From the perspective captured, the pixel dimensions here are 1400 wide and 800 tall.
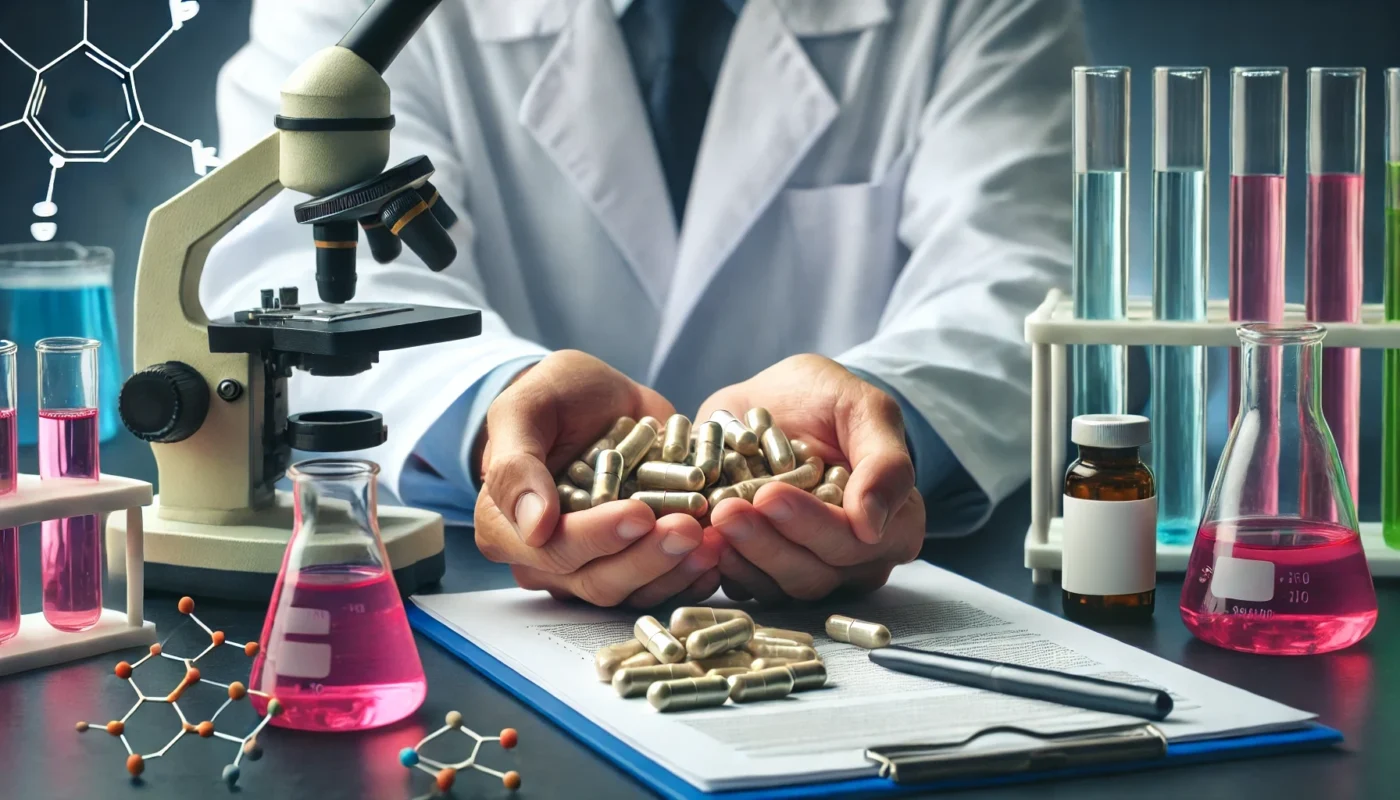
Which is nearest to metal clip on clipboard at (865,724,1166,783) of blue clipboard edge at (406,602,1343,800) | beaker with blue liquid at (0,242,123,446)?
blue clipboard edge at (406,602,1343,800)

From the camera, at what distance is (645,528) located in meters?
1.23

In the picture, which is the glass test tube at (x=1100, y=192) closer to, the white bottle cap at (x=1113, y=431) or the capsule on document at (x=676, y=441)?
the white bottle cap at (x=1113, y=431)

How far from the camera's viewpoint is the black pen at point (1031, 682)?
1.05 metres

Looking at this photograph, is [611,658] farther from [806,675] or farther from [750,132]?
[750,132]

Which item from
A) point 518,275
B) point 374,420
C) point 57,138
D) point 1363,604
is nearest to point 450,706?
point 374,420

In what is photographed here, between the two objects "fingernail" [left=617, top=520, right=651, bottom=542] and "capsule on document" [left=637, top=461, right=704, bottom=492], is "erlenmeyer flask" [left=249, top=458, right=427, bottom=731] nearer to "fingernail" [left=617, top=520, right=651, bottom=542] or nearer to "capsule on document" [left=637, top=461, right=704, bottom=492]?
"fingernail" [left=617, top=520, right=651, bottom=542]

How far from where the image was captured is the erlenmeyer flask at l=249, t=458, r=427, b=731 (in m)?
1.05

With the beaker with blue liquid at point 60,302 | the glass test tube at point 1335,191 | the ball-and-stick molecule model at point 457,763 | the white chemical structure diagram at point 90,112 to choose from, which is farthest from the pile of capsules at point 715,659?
the white chemical structure diagram at point 90,112

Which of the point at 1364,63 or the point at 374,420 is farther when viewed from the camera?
the point at 1364,63

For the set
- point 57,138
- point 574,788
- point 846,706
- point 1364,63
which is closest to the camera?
point 574,788

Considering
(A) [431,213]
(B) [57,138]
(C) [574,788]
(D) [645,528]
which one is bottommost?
(C) [574,788]

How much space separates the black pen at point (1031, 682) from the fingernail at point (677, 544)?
0.17m

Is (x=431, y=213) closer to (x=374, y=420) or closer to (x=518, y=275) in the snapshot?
(x=374, y=420)

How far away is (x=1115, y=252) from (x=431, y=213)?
2.05ft
